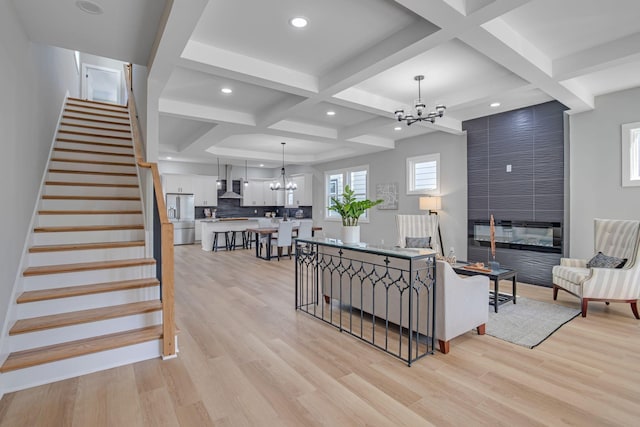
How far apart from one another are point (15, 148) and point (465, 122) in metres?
6.31

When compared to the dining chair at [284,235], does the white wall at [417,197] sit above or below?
above

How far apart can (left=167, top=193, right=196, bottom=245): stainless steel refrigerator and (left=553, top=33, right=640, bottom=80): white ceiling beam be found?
950cm

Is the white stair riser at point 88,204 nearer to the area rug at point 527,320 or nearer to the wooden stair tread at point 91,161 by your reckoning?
the wooden stair tread at point 91,161

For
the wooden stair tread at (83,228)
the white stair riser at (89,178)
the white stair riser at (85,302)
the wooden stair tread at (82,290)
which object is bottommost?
the white stair riser at (85,302)

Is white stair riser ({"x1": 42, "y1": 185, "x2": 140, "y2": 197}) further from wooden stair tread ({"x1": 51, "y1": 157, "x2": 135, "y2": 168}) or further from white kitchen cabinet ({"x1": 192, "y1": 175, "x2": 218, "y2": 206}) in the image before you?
white kitchen cabinet ({"x1": 192, "y1": 175, "x2": 218, "y2": 206})

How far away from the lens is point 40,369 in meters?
2.12

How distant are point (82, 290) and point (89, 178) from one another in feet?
6.41

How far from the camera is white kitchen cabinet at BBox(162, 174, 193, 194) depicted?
9.63 metres

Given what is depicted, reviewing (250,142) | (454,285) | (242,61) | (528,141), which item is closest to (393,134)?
(528,141)

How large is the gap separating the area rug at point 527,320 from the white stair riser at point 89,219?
4.00 metres

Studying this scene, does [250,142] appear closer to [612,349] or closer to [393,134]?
[393,134]

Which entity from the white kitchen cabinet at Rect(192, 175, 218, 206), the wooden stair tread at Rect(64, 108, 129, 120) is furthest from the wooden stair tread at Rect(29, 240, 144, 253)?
the white kitchen cabinet at Rect(192, 175, 218, 206)

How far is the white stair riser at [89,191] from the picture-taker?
358 cm

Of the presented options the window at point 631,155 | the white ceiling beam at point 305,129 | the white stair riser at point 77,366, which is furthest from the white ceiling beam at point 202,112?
the window at point 631,155
